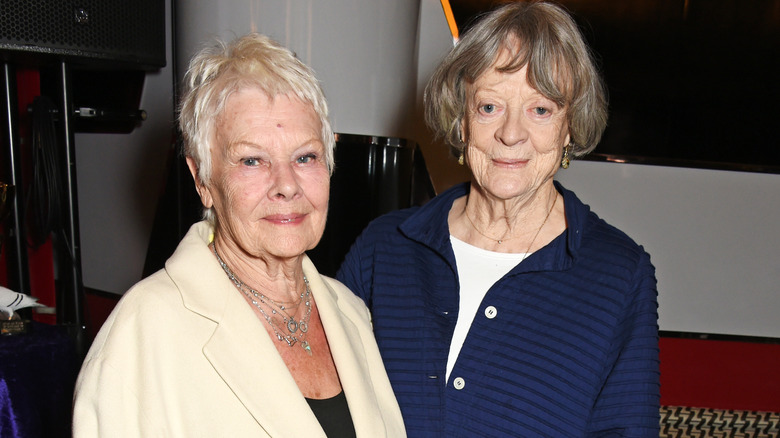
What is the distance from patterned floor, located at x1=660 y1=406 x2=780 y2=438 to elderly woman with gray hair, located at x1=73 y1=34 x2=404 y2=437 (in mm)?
2311

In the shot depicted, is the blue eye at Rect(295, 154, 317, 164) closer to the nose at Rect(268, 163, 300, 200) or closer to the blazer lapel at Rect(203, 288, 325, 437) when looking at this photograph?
the nose at Rect(268, 163, 300, 200)

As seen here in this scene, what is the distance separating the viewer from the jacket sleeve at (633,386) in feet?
3.95

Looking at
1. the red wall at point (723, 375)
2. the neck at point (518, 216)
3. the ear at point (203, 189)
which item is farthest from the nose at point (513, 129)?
the red wall at point (723, 375)

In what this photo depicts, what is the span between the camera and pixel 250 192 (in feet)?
3.64

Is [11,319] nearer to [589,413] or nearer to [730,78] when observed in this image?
[589,413]

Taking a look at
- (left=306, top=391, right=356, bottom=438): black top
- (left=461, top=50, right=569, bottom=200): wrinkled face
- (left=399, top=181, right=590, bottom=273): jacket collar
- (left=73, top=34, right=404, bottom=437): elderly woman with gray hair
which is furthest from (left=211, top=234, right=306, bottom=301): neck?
(left=461, top=50, right=569, bottom=200): wrinkled face

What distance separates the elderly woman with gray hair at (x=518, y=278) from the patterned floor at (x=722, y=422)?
2103mm

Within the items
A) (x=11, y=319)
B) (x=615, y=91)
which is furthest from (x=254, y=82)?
(x=615, y=91)

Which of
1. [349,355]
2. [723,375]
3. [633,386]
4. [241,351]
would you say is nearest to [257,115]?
[241,351]

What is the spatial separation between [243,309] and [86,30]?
66.6 inches

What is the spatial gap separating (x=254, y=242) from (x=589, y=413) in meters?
0.74

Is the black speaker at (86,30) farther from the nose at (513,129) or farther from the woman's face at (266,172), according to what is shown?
the nose at (513,129)

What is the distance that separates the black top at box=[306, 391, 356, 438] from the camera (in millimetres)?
1146

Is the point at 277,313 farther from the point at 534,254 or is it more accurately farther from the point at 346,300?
the point at 534,254
